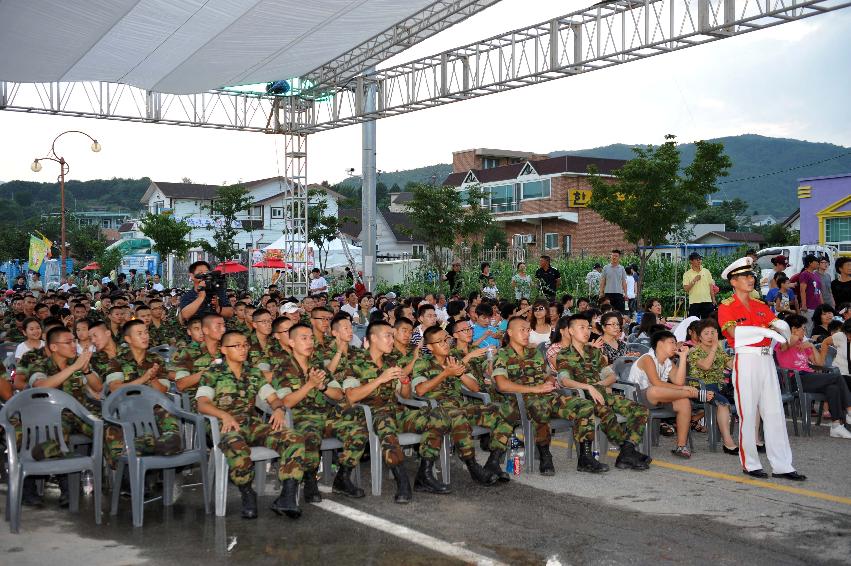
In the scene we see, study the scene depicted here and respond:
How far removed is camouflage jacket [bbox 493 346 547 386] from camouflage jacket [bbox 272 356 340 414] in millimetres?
1402

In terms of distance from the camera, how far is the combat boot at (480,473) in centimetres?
686

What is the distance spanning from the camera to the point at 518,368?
24.7ft

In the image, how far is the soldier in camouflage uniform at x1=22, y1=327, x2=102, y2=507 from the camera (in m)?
6.48

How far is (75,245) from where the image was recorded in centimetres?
6206

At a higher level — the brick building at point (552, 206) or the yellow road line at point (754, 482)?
the brick building at point (552, 206)

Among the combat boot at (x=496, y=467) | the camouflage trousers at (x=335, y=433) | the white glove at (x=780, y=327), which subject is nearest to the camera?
the camouflage trousers at (x=335, y=433)

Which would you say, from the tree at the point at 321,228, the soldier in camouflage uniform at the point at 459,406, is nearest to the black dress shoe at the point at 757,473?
the soldier in camouflage uniform at the point at 459,406

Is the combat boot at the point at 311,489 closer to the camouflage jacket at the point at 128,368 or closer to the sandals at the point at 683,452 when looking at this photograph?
the camouflage jacket at the point at 128,368

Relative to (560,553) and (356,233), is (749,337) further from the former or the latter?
(356,233)

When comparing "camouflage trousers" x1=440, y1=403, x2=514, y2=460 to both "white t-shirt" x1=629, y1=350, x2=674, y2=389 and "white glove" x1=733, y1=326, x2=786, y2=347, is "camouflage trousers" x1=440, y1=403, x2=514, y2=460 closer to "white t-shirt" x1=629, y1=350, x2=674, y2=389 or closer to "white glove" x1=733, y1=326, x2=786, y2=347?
"white t-shirt" x1=629, y1=350, x2=674, y2=389

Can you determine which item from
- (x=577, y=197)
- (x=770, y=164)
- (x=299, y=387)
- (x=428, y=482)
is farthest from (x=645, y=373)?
(x=770, y=164)

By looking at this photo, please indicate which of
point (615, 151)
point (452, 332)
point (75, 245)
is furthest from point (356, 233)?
point (615, 151)

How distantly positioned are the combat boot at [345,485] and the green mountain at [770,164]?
482 feet

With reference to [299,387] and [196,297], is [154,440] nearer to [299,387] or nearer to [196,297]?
[299,387]
